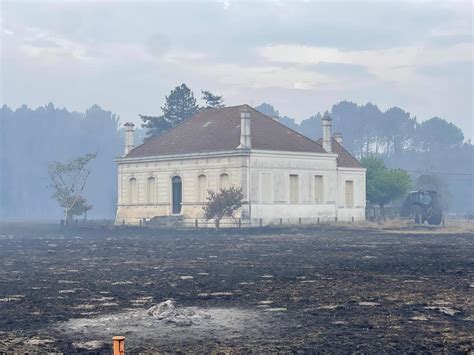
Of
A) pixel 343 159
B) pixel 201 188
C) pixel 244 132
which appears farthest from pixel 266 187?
pixel 343 159

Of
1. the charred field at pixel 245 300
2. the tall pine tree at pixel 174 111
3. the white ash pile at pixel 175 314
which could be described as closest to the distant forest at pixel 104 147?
the tall pine tree at pixel 174 111

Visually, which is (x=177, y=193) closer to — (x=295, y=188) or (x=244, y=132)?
(x=244, y=132)

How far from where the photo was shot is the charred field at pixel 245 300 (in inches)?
451

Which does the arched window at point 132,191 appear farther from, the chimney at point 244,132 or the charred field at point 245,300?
the charred field at point 245,300

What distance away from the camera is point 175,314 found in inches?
534

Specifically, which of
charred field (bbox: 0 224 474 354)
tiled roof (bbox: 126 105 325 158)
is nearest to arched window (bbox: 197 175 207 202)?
tiled roof (bbox: 126 105 325 158)

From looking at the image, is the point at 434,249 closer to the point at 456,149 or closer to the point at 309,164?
the point at 309,164

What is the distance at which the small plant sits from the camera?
1999 inches

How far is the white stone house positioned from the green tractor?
16.1 feet

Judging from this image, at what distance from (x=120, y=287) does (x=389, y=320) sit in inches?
294

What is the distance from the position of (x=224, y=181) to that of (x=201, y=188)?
2.16 metres

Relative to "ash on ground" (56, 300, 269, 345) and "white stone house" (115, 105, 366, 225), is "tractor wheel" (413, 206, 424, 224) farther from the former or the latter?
"ash on ground" (56, 300, 269, 345)

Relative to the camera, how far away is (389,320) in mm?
13109

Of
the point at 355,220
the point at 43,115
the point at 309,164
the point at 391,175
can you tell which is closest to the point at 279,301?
the point at 309,164
